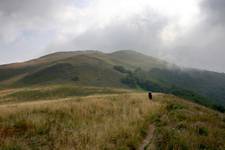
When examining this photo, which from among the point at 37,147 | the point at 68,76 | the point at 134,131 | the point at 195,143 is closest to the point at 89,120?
the point at 134,131

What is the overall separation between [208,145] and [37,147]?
4.78 m

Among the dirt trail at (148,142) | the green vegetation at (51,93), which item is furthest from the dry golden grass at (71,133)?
the green vegetation at (51,93)

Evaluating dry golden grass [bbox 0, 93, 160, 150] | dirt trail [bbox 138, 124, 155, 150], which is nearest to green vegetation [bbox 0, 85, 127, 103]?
dry golden grass [bbox 0, 93, 160, 150]

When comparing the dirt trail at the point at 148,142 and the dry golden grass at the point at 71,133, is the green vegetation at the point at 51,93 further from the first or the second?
the dirt trail at the point at 148,142

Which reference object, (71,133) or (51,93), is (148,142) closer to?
(71,133)

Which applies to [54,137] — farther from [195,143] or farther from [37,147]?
[195,143]

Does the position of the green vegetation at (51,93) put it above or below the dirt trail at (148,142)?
below

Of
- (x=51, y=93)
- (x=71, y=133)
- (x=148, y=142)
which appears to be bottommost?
(x=51, y=93)

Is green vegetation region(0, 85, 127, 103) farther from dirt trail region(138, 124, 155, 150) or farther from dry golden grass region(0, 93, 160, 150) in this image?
dirt trail region(138, 124, 155, 150)

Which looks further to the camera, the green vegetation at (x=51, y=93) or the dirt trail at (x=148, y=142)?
the green vegetation at (x=51, y=93)

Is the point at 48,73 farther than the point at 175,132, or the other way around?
the point at 48,73

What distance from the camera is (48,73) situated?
148 metres

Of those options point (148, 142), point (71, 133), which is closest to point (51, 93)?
point (71, 133)

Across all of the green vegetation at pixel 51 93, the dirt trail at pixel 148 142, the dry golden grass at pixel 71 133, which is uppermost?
the dry golden grass at pixel 71 133
